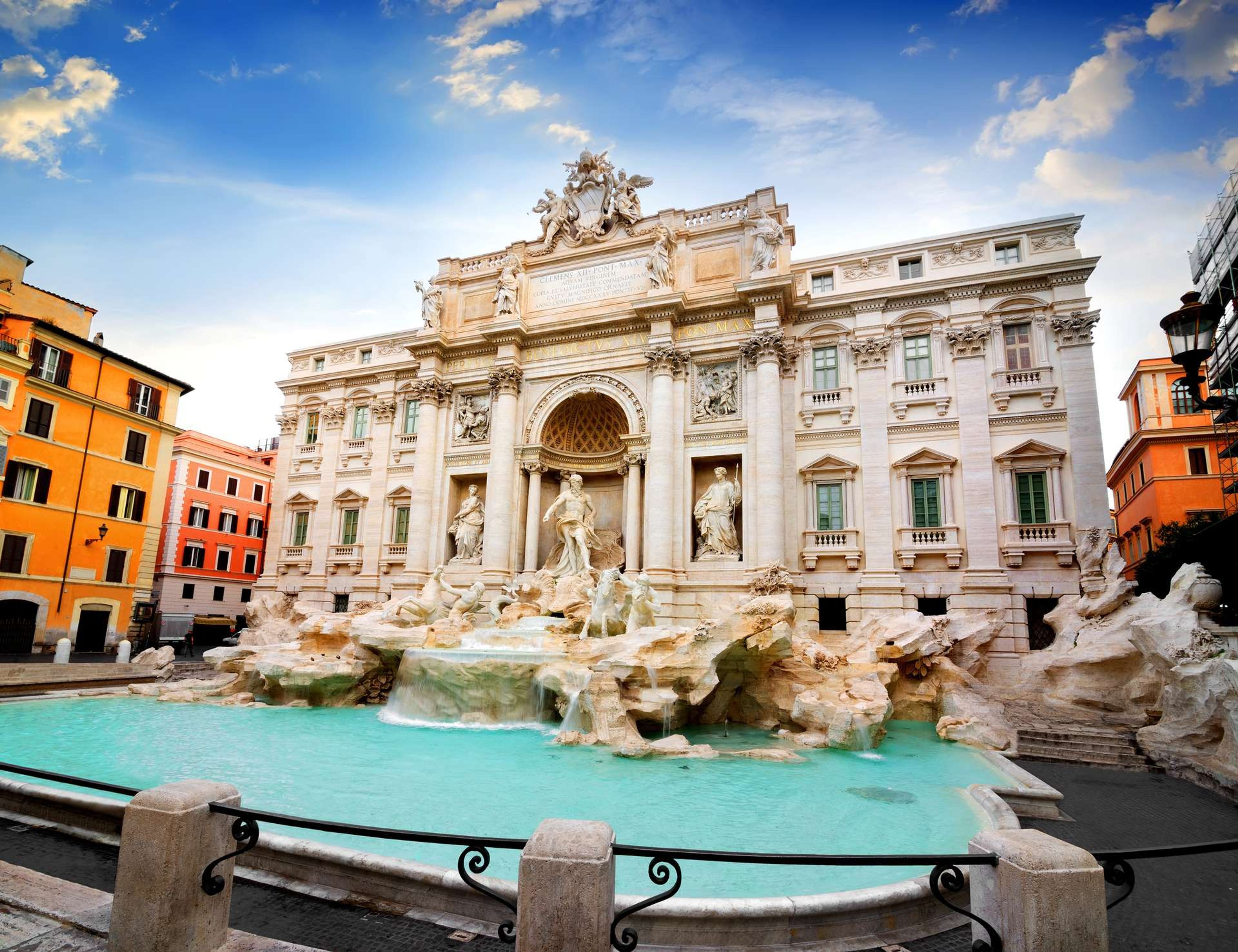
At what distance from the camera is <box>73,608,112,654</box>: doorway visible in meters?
24.0

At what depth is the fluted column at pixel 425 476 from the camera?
2366cm

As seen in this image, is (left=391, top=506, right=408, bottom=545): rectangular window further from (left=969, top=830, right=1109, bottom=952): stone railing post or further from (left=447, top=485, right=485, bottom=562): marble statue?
(left=969, top=830, right=1109, bottom=952): stone railing post

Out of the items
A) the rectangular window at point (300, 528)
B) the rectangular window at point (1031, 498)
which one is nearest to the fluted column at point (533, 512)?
the rectangular window at point (300, 528)

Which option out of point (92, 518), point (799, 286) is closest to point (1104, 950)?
point (799, 286)

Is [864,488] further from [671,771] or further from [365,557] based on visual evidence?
[365,557]

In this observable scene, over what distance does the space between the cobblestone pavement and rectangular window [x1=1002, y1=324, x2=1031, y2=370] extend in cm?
1387

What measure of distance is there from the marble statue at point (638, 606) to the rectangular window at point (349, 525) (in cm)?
1469

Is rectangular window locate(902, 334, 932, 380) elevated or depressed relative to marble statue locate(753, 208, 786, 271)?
depressed

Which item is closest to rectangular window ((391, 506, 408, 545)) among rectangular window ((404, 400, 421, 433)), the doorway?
rectangular window ((404, 400, 421, 433))

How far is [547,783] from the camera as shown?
26.5 ft

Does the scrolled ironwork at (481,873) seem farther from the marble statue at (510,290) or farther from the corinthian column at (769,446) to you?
the marble statue at (510,290)

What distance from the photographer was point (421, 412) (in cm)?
2491

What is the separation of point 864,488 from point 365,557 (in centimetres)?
1793

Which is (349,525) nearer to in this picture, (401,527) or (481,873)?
(401,527)
